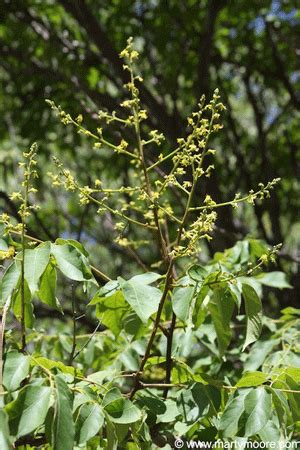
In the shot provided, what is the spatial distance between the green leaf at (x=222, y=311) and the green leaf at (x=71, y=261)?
0.32 metres

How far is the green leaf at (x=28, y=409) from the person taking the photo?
101 cm

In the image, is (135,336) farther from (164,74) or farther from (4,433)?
(164,74)

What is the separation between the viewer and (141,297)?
1271 mm

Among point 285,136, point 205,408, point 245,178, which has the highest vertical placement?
point 285,136

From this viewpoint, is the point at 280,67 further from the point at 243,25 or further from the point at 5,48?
the point at 5,48

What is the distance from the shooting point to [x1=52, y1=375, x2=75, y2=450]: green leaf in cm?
101

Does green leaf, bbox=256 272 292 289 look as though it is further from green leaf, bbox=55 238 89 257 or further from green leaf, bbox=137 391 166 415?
green leaf, bbox=55 238 89 257

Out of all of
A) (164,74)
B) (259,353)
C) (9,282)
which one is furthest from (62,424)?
(164,74)

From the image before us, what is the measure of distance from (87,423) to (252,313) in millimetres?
466

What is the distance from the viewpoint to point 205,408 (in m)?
1.33

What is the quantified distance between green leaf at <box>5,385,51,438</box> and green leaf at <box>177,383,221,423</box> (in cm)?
41

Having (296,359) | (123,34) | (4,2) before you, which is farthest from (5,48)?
(296,359)

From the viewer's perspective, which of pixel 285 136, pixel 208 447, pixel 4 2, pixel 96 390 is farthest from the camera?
pixel 285 136

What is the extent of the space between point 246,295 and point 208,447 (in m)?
0.40
